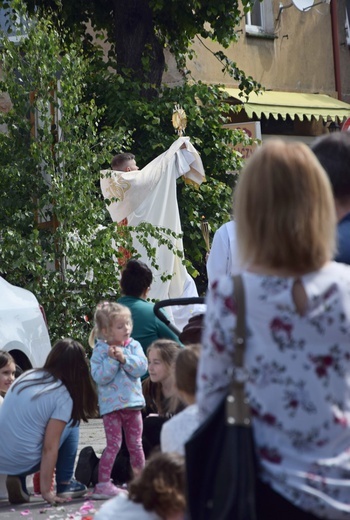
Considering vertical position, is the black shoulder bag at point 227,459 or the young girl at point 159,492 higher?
the black shoulder bag at point 227,459

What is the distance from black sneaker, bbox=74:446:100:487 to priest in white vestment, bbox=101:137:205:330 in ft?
12.5

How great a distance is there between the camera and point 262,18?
2447cm

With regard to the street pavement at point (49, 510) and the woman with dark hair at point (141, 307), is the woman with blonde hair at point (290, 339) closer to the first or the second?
the street pavement at point (49, 510)

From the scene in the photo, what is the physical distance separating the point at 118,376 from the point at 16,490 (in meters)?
0.94

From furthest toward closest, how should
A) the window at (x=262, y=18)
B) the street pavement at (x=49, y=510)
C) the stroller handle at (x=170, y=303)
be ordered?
the window at (x=262, y=18) → the street pavement at (x=49, y=510) → the stroller handle at (x=170, y=303)

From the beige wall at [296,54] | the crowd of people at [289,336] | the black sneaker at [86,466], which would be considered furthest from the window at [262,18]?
the crowd of people at [289,336]

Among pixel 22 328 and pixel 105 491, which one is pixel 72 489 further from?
pixel 22 328

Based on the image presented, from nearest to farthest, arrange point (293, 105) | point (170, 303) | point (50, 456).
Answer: point (170, 303) < point (50, 456) < point (293, 105)

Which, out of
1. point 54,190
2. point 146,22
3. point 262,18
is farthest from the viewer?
point 262,18

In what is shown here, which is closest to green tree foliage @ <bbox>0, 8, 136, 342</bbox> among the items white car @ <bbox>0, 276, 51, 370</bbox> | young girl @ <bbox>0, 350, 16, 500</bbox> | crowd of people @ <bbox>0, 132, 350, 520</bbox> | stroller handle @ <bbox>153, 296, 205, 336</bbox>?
white car @ <bbox>0, 276, 51, 370</bbox>

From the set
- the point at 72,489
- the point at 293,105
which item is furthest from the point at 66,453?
the point at 293,105

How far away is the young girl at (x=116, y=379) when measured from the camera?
797 cm

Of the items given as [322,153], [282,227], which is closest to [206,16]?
[322,153]

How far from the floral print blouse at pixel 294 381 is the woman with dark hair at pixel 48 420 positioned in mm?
4783
